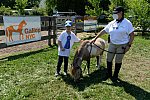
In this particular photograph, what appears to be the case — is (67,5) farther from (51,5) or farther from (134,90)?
(134,90)

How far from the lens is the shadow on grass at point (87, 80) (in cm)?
647

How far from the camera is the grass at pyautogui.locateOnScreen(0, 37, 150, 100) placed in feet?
19.1

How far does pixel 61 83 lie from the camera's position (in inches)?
261

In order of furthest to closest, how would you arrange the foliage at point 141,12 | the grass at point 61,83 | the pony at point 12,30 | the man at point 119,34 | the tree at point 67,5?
the tree at point 67,5
the foliage at point 141,12
the pony at point 12,30
the man at point 119,34
the grass at point 61,83

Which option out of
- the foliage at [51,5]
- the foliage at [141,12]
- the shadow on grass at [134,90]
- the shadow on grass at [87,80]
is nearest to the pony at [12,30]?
the shadow on grass at [87,80]

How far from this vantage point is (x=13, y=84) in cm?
654

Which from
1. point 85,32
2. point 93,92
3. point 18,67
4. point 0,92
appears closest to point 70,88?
point 93,92

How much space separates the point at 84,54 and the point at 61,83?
102 cm

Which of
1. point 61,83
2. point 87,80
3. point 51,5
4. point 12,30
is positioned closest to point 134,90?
point 87,80

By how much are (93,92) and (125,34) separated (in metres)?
1.58

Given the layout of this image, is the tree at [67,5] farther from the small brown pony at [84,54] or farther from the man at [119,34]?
the man at [119,34]

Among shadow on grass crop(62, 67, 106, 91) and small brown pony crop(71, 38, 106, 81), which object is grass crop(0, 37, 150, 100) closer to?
shadow on grass crop(62, 67, 106, 91)

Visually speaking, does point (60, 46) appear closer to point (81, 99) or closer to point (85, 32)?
point (81, 99)

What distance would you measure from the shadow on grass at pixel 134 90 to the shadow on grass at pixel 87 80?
0.54 m
